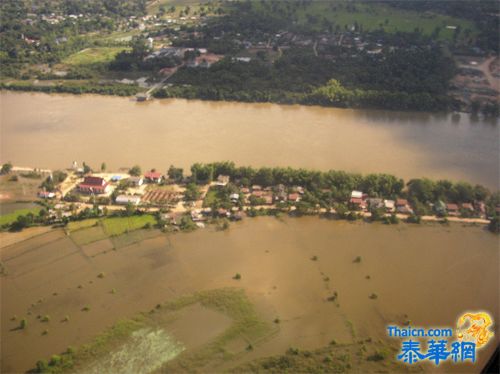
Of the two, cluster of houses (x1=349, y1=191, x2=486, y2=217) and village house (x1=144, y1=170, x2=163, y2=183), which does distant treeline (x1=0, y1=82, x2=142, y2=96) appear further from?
cluster of houses (x1=349, y1=191, x2=486, y2=217)

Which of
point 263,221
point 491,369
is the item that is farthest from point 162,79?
point 491,369

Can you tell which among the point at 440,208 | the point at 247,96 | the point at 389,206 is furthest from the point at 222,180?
the point at 247,96

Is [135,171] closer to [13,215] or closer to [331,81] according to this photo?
[13,215]

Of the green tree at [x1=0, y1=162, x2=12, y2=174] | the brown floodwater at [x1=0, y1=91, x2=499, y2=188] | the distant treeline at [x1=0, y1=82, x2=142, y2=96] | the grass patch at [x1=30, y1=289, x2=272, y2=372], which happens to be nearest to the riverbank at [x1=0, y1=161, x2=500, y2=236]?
the green tree at [x1=0, y1=162, x2=12, y2=174]

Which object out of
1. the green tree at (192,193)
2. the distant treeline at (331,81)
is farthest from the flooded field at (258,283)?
the distant treeline at (331,81)

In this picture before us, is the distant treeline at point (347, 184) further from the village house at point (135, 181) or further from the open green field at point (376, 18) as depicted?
the open green field at point (376, 18)

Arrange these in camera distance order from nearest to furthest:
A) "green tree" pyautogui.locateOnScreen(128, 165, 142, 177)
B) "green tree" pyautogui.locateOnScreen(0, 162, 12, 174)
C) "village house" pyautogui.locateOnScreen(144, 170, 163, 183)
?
"village house" pyautogui.locateOnScreen(144, 170, 163, 183) → "green tree" pyautogui.locateOnScreen(128, 165, 142, 177) → "green tree" pyautogui.locateOnScreen(0, 162, 12, 174)
